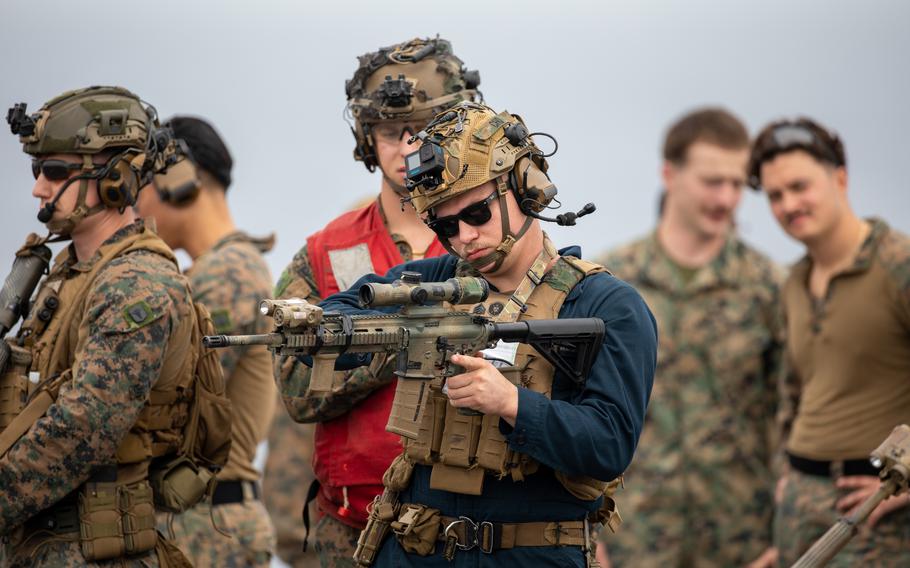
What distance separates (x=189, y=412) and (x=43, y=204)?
3.86 feet

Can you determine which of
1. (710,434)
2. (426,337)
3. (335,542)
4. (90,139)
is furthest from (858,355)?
(90,139)

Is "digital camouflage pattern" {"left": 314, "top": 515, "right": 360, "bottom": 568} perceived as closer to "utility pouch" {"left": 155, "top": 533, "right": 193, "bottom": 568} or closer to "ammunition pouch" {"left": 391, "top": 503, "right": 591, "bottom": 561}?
"utility pouch" {"left": 155, "top": 533, "right": 193, "bottom": 568}

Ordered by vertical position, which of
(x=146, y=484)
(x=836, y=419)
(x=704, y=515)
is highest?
(x=146, y=484)

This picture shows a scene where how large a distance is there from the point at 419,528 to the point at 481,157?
1.44 meters

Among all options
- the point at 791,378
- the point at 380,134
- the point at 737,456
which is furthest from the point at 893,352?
the point at 380,134

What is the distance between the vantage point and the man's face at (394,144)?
696 cm

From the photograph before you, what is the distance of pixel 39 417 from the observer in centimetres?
639

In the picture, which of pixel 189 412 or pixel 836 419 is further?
pixel 836 419

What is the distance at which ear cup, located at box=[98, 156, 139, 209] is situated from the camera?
22.2 feet

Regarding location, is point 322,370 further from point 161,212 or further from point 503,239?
point 161,212

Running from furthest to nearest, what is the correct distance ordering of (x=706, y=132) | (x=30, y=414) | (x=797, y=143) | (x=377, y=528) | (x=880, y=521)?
(x=706, y=132), (x=797, y=143), (x=880, y=521), (x=30, y=414), (x=377, y=528)

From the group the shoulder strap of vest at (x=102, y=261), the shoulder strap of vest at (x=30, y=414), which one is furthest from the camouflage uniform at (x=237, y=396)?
the shoulder strap of vest at (x=30, y=414)

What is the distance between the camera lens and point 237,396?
8.66 metres

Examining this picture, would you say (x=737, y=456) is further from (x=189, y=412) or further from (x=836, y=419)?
(x=189, y=412)
